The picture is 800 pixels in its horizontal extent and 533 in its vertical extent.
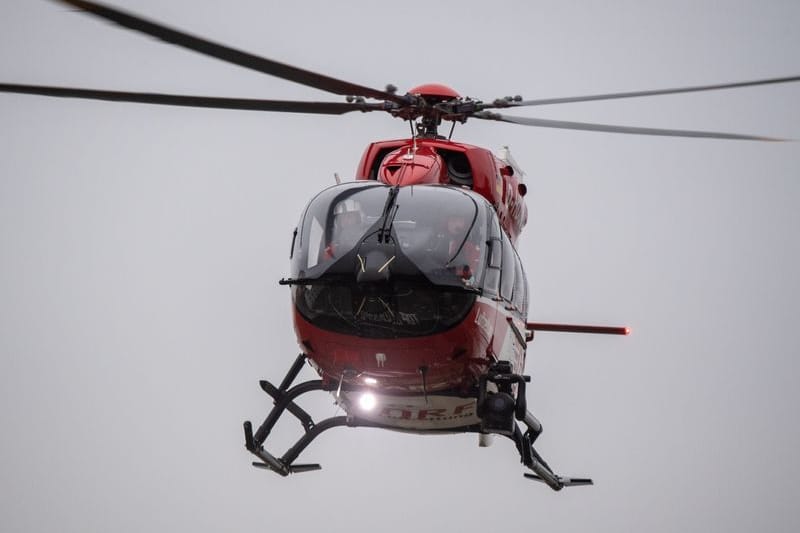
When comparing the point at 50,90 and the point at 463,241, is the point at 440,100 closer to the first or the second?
the point at 463,241

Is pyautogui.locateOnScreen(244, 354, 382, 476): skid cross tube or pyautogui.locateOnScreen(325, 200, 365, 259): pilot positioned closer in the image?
pyautogui.locateOnScreen(325, 200, 365, 259): pilot

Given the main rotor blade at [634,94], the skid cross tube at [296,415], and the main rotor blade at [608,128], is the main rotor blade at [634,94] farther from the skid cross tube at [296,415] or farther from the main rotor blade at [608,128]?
the skid cross tube at [296,415]

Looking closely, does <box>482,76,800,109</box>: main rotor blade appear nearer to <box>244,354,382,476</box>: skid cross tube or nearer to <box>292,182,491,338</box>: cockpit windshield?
<box>292,182,491,338</box>: cockpit windshield

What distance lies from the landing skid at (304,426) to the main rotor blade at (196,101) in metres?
2.60

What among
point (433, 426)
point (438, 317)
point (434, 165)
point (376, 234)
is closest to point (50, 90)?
point (376, 234)

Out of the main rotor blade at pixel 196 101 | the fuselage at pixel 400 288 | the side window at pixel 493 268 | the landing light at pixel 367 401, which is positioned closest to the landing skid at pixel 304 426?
the landing light at pixel 367 401

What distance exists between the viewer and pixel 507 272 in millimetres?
9406

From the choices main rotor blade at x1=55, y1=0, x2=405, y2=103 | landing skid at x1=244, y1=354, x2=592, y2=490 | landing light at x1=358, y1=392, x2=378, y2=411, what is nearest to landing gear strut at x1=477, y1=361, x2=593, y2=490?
landing skid at x1=244, y1=354, x2=592, y2=490

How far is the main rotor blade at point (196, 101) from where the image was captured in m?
5.98

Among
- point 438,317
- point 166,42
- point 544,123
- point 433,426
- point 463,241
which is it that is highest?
point 166,42

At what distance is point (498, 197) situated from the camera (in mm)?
10094

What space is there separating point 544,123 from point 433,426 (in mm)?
2840

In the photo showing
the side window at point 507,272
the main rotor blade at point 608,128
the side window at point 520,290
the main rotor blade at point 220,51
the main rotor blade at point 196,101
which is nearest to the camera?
the main rotor blade at point 220,51

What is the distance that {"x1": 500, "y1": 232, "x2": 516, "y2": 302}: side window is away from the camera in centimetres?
928
